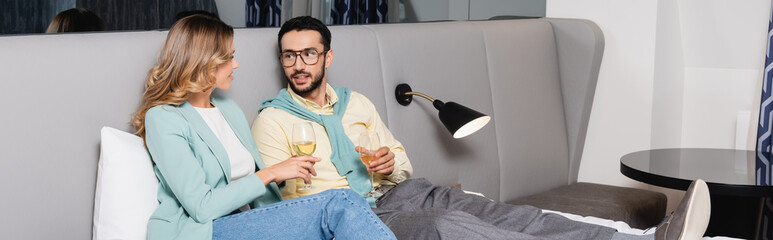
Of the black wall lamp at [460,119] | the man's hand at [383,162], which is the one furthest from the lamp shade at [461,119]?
the man's hand at [383,162]

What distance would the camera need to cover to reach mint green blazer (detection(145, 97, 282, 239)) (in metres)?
1.80

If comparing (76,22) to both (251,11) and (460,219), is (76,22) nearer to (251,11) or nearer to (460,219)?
(251,11)

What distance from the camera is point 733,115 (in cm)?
349

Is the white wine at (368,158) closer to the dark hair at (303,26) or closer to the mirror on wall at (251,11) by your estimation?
the dark hair at (303,26)

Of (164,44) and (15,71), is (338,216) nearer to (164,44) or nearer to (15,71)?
(164,44)

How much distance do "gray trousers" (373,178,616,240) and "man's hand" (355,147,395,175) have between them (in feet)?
0.34

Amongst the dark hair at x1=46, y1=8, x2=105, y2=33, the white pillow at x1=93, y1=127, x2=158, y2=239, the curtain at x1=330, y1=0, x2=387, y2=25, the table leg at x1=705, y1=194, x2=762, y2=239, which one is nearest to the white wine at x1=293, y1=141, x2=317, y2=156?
the white pillow at x1=93, y1=127, x2=158, y2=239

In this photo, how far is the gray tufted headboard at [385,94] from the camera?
5.71 feet

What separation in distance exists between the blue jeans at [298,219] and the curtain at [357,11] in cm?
145

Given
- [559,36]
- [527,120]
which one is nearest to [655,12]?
[559,36]

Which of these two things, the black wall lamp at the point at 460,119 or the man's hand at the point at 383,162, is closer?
the man's hand at the point at 383,162

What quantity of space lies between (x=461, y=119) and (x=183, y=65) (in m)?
0.94

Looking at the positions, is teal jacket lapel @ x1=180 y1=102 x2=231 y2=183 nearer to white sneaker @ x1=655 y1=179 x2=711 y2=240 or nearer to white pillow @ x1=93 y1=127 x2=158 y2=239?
white pillow @ x1=93 y1=127 x2=158 y2=239

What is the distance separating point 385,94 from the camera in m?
2.72
